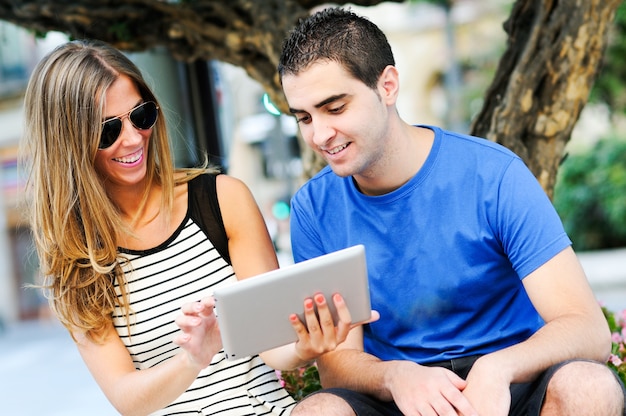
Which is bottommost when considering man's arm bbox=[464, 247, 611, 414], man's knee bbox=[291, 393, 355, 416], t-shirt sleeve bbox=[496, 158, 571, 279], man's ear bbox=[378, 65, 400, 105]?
man's knee bbox=[291, 393, 355, 416]

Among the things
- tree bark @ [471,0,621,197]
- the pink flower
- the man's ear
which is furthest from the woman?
tree bark @ [471,0,621,197]

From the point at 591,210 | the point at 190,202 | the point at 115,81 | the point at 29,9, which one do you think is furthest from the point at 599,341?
the point at 591,210

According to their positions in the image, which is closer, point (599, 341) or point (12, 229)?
point (599, 341)

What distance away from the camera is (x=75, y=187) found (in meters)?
2.70

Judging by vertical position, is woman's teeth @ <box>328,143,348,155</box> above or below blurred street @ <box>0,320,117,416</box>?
above

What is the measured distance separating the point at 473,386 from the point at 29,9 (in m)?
2.57

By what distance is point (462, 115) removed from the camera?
71.3 ft

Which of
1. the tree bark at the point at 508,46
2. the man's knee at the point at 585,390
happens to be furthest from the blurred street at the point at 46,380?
the man's knee at the point at 585,390

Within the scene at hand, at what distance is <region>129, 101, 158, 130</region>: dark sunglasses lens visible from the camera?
2.64 metres

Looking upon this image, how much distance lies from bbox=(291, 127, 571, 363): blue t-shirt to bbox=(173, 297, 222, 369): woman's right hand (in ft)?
1.64

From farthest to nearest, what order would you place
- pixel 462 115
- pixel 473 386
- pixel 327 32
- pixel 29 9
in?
1. pixel 462 115
2. pixel 29 9
3. pixel 327 32
4. pixel 473 386

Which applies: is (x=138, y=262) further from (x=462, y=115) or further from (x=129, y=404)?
(x=462, y=115)

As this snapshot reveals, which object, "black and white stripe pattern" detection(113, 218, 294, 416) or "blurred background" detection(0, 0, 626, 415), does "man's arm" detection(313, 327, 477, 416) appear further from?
"blurred background" detection(0, 0, 626, 415)

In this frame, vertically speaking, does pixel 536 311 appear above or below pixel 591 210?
above
